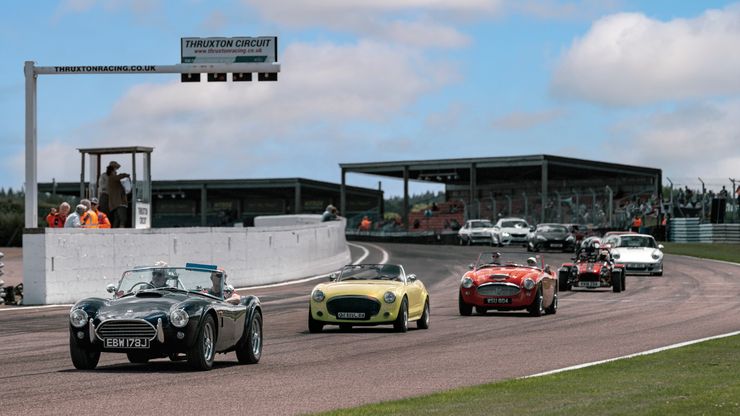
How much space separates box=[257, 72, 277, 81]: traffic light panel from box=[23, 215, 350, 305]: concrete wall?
4047mm

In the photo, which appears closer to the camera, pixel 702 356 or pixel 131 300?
pixel 131 300

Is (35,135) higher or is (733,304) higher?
(35,135)

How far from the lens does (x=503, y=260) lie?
2566cm

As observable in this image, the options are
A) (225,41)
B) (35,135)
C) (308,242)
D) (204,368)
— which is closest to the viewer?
(204,368)

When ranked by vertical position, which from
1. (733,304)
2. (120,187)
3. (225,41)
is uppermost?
(225,41)

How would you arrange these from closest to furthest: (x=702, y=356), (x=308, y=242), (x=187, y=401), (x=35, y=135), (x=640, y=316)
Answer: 1. (x=187, y=401)
2. (x=702, y=356)
3. (x=640, y=316)
4. (x=35, y=135)
5. (x=308, y=242)

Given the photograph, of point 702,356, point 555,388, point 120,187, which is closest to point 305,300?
point 120,187

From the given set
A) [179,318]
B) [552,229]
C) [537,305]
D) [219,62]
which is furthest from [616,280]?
[552,229]

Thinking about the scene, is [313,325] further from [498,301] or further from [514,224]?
[514,224]

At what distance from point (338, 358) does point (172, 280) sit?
7.95ft

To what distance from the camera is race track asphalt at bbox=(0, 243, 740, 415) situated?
11.2 meters

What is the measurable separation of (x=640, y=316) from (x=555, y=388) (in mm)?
12918

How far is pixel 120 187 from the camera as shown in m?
29.7

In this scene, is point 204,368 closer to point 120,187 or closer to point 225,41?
point 120,187
